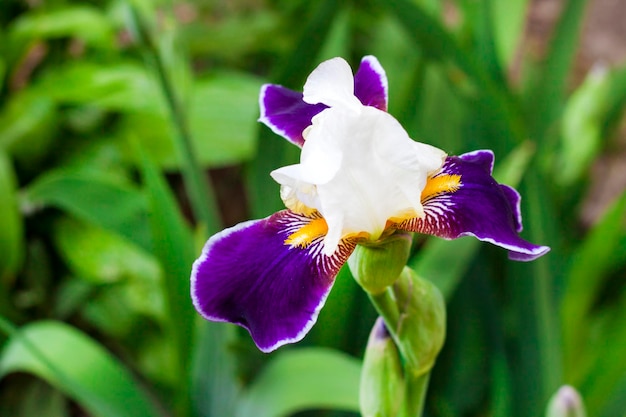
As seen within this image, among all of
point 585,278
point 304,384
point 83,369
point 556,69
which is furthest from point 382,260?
point 556,69

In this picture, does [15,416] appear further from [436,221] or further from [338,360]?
[436,221]

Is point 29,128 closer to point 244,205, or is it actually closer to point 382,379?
point 244,205

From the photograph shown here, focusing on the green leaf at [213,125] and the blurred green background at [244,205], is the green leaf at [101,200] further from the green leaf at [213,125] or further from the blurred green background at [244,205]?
the green leaf at [213,125]

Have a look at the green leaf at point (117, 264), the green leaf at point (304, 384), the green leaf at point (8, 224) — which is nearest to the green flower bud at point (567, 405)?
the green leaf at point (304, 384)

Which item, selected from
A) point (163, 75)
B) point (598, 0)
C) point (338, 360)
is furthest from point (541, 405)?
point (598, 0)

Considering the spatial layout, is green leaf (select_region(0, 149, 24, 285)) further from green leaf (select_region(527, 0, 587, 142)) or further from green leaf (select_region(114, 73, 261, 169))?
green leaf (select_region(527, 0, 587, 142))

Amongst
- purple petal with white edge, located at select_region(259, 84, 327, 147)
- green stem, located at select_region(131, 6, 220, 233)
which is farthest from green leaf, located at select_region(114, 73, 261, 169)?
purple petal with white edge, located at select_region(259, 84, 327, 147)
